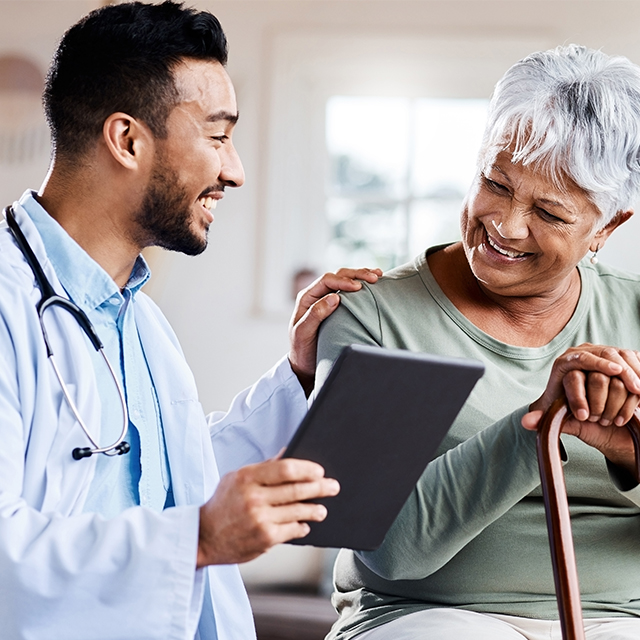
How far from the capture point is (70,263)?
1.23 m

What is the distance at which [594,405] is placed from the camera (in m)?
1.10

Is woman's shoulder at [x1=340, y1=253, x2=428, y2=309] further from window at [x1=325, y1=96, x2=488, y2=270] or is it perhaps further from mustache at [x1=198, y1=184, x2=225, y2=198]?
window at [x1=325, y1=96, x2=488, y2=270]

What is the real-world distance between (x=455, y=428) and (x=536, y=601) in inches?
11.1

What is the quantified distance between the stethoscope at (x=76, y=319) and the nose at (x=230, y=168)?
322 mm

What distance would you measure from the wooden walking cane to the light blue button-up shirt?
57 cm

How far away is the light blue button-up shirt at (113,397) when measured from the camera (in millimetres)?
1210

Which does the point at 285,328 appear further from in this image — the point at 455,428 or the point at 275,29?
the point at 455,428

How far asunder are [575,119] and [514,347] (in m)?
0.37

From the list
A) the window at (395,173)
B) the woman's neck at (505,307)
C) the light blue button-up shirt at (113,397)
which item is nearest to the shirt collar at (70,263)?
the light blue button-up shirt at (113,397)

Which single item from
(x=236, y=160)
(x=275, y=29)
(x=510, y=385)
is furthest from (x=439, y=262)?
(x=275, y=29)

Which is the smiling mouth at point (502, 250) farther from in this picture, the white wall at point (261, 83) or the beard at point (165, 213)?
the white wall at point (261, 83)

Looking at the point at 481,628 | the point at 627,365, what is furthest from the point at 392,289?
the point at 481,628

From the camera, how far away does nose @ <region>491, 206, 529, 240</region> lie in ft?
4.47

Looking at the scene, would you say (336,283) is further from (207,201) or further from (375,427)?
(375,427)
